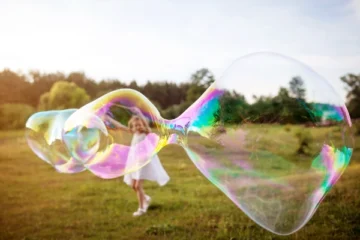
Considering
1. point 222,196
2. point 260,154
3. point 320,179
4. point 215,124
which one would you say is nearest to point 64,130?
point 215,124

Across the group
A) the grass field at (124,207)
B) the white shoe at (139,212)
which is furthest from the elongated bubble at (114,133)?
the white shoe at (139,212)

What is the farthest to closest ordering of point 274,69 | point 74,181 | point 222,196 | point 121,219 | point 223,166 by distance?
point 74,181 → point 222,196 → point 121,219 → point 223,166 → point 274,69

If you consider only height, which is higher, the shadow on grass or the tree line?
the tree line

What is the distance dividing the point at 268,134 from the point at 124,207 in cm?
261

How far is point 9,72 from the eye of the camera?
6465 millimetres

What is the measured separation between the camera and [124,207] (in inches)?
186

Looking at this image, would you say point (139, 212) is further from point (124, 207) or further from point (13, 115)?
point (13, 115)

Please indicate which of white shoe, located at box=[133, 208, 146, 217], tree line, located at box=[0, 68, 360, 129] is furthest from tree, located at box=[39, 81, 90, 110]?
white shoe, located at box=[133, 208, 146, 217]

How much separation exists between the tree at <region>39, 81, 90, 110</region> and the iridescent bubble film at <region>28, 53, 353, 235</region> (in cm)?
404

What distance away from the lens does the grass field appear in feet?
12.8

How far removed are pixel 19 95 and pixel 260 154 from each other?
507 cm

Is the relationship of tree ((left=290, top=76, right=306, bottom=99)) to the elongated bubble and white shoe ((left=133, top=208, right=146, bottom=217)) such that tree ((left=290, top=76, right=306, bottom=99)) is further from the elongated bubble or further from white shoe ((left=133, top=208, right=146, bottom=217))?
white shoe ((left=133, top=208, right=146, bottom=217))

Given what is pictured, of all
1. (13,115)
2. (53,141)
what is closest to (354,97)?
(53,141)

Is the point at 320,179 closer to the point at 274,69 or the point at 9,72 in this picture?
the point at 274,69
